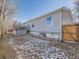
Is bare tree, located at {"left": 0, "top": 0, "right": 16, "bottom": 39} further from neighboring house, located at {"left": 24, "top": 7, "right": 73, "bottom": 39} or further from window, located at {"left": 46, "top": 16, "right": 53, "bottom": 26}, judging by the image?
window, located at {"left": 46, "top": 16, "right": 53, "bottom": 26}

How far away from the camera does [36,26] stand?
1063 cm

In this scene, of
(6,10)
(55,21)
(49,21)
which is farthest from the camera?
(49,21)

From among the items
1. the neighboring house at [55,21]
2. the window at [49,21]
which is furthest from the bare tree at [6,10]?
the window at [49,21]

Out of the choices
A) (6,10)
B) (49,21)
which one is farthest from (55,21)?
(6,10)

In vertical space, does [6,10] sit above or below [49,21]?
above

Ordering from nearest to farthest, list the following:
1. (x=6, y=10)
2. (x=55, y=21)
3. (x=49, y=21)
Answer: (x=6, y=10)
(x=55, y=21)
(x=49, y=21)

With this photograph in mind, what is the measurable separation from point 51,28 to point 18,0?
4322 mm

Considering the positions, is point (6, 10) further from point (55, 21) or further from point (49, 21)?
point (49, 21)

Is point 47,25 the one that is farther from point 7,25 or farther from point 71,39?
point 7,25

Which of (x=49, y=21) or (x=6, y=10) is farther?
(x=49, y=21)

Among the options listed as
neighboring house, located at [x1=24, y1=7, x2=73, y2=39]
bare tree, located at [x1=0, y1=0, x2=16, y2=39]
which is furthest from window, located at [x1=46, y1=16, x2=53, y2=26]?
bare tree, located at [x1=0, y1=0, x2=16, y2=39]

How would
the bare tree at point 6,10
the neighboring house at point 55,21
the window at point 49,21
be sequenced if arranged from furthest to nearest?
the window at point 49,21, the neighboring house at point 55,21, the bare tree at point 6,10

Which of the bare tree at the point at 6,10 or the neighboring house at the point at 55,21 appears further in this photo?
the neighboring house at the point at 55,21

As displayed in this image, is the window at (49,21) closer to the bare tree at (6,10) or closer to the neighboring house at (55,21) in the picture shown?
the neighboring house at (55,21)
